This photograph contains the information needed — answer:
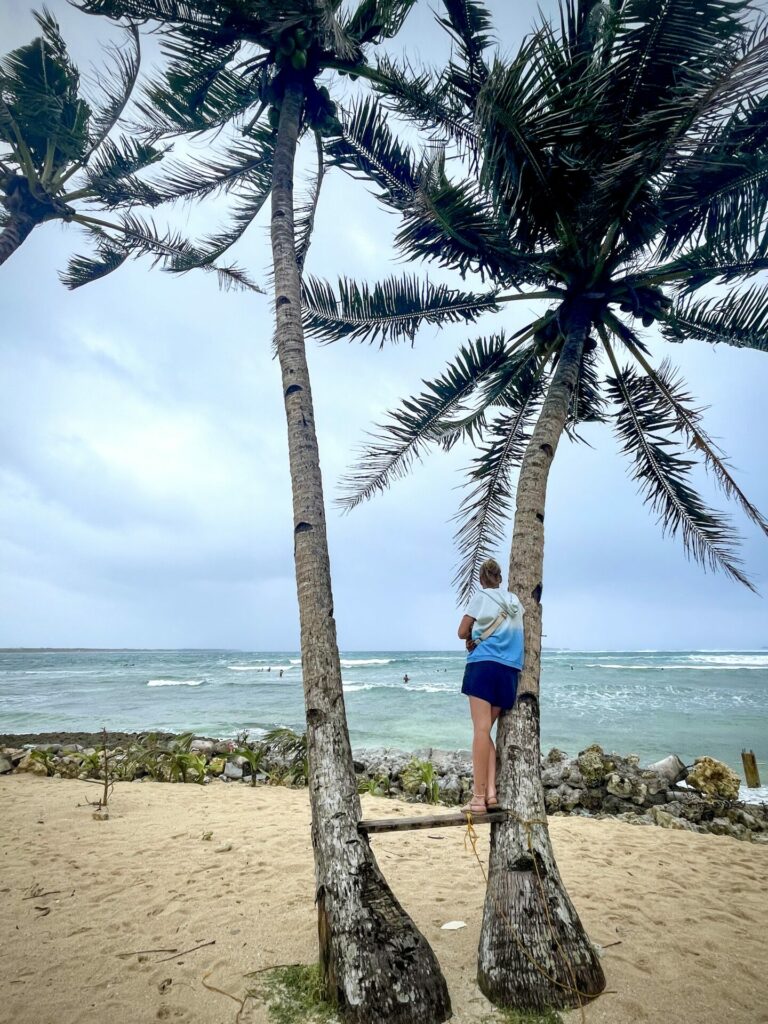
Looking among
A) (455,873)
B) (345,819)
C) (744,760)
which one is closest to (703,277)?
(345,819)

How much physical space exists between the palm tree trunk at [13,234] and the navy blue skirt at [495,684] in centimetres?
675

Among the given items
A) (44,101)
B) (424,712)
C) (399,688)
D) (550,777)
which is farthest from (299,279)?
(399,688)

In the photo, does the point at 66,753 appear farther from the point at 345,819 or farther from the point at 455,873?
the point at 345,819

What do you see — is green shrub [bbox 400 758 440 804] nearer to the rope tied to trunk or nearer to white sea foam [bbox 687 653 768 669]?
the rope tied to trunk

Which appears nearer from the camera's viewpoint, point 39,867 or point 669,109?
point 669,109

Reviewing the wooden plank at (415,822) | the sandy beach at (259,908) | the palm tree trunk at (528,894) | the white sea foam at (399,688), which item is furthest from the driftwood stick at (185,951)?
the white sea foam at (399,688)

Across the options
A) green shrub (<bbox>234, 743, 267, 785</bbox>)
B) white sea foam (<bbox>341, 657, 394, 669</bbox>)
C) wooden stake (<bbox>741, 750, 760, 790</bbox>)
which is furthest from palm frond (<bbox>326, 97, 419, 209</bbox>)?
white sea foam (<bbox>341, 657, 394, 669</bbox>)

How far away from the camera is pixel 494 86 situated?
13.2 ft

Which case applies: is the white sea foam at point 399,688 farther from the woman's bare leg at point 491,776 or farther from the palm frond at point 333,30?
the palm frond at point 333,30

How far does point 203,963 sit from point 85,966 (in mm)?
785

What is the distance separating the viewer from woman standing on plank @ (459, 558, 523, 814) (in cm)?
381

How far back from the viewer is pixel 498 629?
3.89 metres

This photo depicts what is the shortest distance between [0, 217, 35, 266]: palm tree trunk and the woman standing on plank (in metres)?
6.52

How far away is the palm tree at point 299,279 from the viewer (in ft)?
9.96
